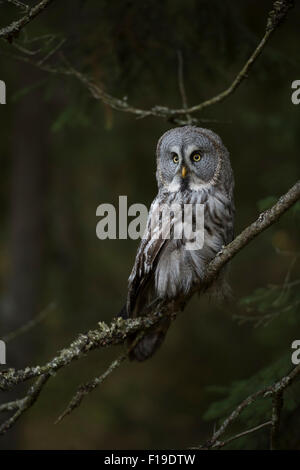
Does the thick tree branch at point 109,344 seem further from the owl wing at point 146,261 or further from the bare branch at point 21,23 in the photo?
the bare branch at point 21,23

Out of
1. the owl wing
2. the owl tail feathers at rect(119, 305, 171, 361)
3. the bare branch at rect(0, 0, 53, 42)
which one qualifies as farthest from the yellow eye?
the bare branch at rect(0, 0, 53, 42)

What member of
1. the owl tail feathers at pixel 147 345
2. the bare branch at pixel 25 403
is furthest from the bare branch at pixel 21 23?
the owl tail feathers at pixel 147 345

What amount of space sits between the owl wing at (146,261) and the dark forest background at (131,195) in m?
0.65

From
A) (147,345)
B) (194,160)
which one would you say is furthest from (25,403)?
(194,160)

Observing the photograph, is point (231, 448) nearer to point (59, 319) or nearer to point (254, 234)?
point (254, 234)

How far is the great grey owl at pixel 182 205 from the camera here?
377cm

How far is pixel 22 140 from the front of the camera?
767 cm

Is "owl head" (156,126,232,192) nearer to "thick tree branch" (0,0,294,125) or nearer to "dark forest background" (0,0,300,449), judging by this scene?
"thick tree branch" (0,0,294,125)

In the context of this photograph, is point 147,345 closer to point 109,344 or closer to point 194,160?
point 109,344

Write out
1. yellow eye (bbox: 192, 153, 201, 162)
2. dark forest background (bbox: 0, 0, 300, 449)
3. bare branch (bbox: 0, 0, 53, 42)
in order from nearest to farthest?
bare branch (bbox: 0, 0, 53, 42) < yellow eye (bbox: 192, 153, 201, 162) < dark forest background (bbox: 0, 0, 300, 449)

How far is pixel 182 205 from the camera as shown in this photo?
3781mm

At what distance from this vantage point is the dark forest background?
14.9 feet

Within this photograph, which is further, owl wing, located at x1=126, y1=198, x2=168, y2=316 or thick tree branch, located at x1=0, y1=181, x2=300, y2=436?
owl wing, located at x1=126, y1=198, x2=168, y2=316

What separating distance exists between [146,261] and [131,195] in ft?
13.4
